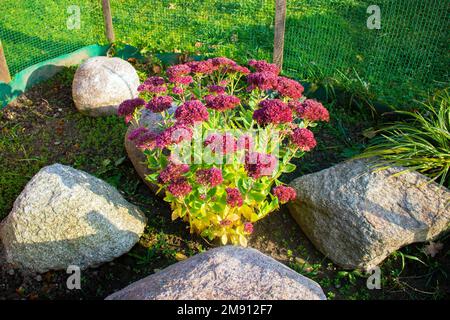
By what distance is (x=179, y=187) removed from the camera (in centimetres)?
323

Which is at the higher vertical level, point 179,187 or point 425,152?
point 179,187

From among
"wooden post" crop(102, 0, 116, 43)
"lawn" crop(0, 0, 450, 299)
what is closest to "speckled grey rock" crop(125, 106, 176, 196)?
"lawn" crop(0, 0, 450, 299)

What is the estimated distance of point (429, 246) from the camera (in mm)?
3832

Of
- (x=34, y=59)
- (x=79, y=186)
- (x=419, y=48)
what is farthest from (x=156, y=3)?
(x=79, y=186)

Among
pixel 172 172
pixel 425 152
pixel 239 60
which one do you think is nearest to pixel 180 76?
pixel 172 172

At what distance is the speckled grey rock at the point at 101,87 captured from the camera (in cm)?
532

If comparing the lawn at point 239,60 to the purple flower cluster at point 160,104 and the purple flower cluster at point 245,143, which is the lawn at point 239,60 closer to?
the purple flower cluster at point 245,143

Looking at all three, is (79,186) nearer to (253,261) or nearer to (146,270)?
(146,270)

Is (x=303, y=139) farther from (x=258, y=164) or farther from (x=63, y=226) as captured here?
(x=63, y=226)

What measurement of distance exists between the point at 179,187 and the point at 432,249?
222 cm

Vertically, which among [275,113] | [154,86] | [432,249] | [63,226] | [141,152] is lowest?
[432,249]

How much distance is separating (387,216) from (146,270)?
2007mm

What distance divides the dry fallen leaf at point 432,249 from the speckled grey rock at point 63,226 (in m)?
2.47

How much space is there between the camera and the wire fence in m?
5.97
